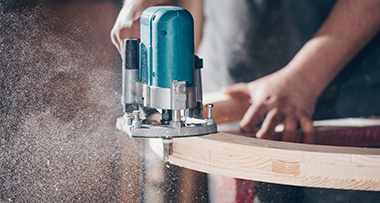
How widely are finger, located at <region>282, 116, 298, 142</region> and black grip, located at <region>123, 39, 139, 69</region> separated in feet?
1.53

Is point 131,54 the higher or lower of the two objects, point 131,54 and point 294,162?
the higher

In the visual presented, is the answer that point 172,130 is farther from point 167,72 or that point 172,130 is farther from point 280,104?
point 280,104

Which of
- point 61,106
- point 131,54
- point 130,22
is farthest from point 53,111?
point 131,54

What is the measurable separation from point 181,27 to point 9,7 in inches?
20.0

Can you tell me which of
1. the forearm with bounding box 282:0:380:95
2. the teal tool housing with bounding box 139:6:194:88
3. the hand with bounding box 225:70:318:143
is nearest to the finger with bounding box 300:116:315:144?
the hand with bounding box 225:70:318:143

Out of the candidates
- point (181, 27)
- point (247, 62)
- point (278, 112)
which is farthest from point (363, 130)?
point (181, 27)

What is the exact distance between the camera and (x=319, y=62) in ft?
3.88

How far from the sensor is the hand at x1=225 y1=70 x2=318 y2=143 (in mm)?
1002

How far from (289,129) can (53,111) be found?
1.78 ft

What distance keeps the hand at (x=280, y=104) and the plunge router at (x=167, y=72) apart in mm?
354

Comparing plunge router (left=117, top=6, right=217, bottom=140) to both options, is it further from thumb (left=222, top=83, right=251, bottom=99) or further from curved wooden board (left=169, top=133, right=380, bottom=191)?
thumb (left=222, top=83, right=251, bottom=99)

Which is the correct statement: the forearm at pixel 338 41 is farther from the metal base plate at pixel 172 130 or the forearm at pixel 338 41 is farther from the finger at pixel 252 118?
the metal base plate at pixel 172 130

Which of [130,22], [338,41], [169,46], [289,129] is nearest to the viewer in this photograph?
[169,46]

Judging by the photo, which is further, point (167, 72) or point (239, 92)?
point (239, 92)
